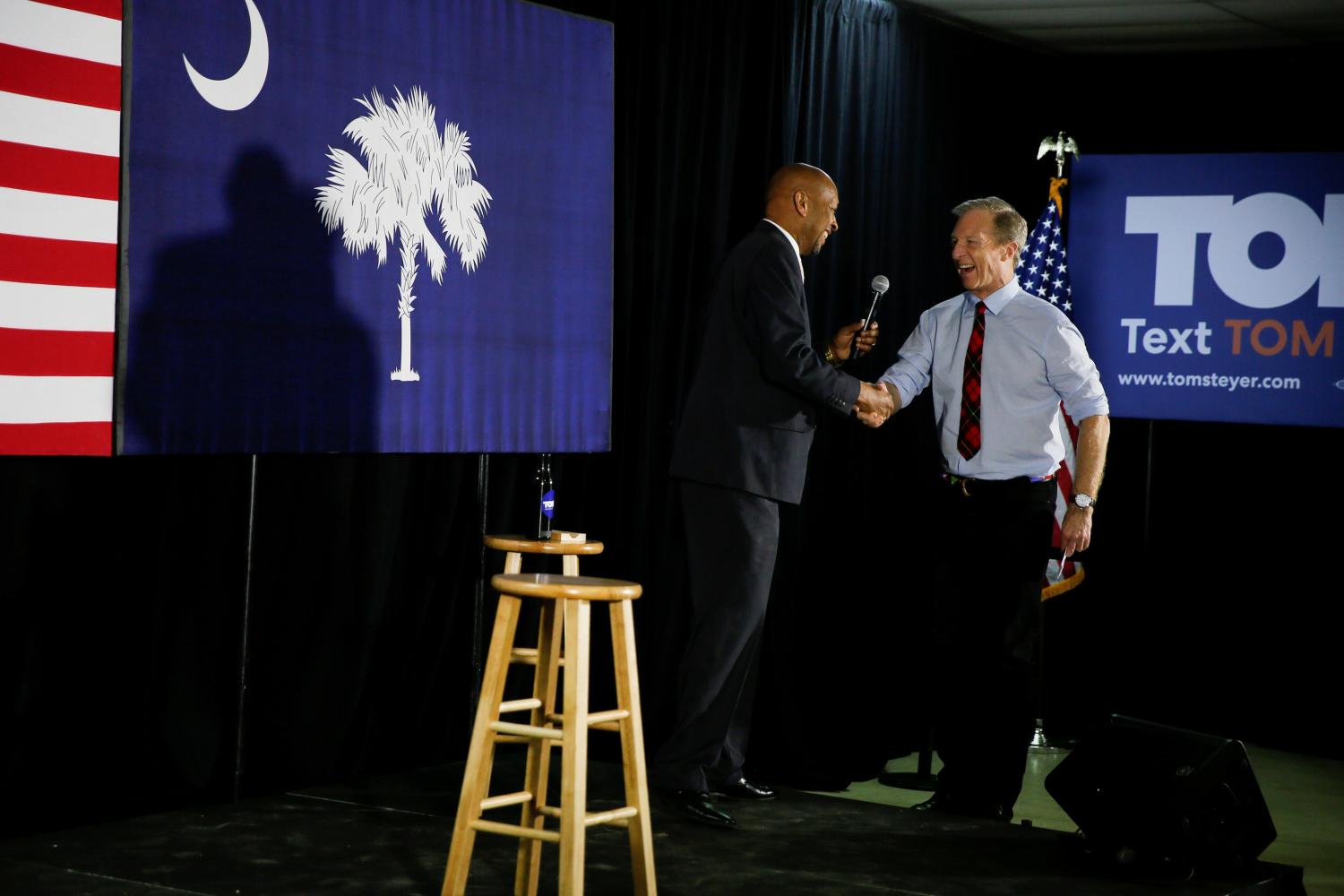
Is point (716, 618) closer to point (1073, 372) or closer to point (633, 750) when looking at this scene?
point (633, 750)

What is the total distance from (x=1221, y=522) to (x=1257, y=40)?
198 centimetres

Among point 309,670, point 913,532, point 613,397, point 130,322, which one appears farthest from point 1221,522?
point 130,322

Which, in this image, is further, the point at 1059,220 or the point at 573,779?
the point at 1059,220

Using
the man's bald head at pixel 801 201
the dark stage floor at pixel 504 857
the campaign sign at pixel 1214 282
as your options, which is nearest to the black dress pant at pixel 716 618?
the dark stage floor at pixel 504 857

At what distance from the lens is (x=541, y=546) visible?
3598 millimetres

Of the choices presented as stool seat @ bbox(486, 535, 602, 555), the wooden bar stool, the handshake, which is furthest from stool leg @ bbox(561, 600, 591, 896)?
the handshake

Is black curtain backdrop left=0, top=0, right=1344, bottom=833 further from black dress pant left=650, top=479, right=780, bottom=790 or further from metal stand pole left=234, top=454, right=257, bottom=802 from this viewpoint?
black dress pant left=650, top=479, right=780, bottom=790

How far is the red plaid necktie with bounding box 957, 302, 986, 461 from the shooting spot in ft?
14.6

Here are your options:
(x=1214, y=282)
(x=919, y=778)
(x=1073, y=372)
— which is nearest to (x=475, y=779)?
(x=1073, y=372)

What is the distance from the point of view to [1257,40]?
21.0 feet

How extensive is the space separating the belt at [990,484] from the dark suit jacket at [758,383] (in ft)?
1.82

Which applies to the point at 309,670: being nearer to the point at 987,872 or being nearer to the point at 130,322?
the point at 130,322

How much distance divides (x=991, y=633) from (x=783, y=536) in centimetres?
119

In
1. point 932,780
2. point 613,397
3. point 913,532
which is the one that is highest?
point 613,397
